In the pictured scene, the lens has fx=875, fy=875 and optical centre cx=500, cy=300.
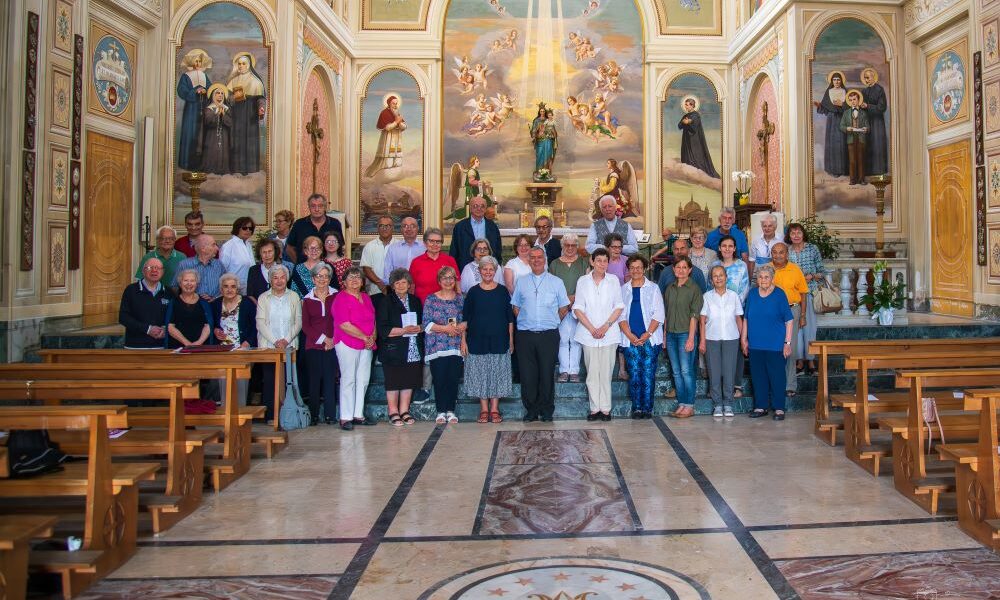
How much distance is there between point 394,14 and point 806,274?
1110cm

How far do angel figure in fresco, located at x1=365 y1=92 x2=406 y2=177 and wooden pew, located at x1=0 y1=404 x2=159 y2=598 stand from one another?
42.7 ft

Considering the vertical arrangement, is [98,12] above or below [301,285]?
above

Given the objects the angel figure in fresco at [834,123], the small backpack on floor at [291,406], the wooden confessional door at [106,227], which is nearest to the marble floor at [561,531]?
the small backpack on floor at [291,406]

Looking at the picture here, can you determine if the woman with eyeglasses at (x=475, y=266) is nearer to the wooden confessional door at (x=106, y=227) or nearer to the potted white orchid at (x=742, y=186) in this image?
the wooden confessional door at (x=106, y=227)

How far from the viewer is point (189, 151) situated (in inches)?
483

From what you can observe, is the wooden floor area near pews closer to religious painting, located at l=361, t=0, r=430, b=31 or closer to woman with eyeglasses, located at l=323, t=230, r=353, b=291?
woman with eyeglasses, located at l=323, t=230, r=353, b=291

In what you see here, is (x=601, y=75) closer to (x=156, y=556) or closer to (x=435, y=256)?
(x=435, y=256)

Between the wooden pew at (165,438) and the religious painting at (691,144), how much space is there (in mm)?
12646

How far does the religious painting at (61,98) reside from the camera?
910 centimetres

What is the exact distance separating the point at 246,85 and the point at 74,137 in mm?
3491

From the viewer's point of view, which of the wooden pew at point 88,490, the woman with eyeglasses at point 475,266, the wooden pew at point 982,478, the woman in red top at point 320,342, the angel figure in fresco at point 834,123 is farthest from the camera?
the angel figure in fresco at point 834,123

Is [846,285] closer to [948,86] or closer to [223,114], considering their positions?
[948,86]

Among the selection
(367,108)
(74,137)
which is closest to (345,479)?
(74,137)

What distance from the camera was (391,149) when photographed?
56.1 ft
